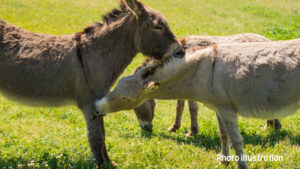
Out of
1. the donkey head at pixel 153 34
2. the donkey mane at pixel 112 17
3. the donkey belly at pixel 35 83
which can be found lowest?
the donkey belly at pixel 35 83

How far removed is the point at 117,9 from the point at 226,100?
2.20m

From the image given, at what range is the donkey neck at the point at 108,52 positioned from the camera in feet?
15.4

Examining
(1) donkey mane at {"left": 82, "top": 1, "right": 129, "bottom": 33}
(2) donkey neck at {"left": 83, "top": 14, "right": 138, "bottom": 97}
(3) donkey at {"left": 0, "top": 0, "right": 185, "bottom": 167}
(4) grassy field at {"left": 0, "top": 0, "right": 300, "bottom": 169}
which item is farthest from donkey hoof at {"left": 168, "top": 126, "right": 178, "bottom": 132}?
(1) donkey mane at {"left": 82, "top": 1, "right": 129, "bottom": 33}

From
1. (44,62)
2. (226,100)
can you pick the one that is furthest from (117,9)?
(226,100)

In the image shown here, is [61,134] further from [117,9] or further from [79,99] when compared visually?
[117,9]

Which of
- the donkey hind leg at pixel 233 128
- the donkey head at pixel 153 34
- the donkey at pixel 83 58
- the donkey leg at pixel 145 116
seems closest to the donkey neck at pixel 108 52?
the donkey at pixel 83 58

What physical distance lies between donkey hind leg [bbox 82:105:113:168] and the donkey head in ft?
4.05

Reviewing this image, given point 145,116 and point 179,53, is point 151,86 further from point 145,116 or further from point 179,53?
point 145,116

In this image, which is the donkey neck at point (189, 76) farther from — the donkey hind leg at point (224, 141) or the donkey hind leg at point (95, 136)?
the donkey hind leg at point (95, 136)

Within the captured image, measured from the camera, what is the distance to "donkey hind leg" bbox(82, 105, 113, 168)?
468cm

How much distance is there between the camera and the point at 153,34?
487cm

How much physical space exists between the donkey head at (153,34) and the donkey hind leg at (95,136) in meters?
1.24

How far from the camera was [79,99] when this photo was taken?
4742 mm

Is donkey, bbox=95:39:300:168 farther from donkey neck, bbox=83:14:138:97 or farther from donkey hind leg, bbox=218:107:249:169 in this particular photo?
donkey neck, bbox=83:14:138:97
